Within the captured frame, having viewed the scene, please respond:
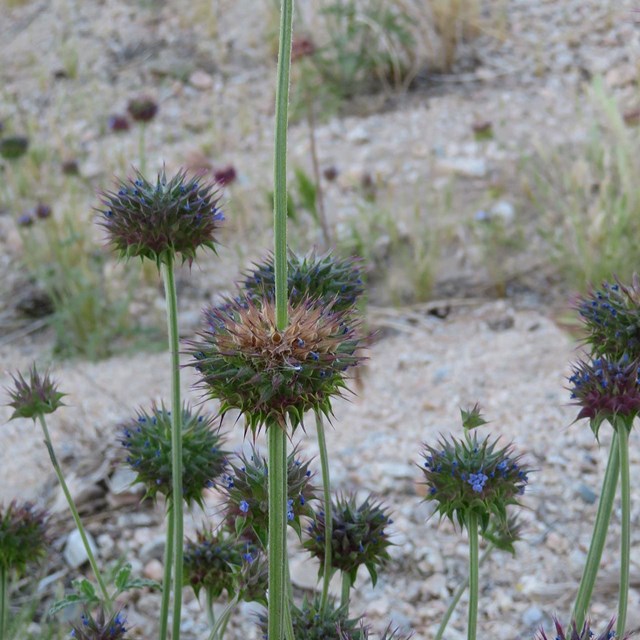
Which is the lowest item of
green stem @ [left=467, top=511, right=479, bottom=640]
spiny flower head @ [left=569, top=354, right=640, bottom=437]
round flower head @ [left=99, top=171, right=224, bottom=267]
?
green stem @ [left=467, top=511, right=479, bottom=640]

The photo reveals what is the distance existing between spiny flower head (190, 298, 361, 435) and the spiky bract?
424 mm

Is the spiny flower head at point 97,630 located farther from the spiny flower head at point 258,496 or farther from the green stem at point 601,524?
the green stem at point 601,524

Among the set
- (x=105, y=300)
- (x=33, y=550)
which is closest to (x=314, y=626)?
(x=33, y=550)

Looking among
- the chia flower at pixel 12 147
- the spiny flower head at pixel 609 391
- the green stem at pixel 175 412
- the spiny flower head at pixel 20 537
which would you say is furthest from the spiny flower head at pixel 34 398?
the chia flower at pixel 12 147

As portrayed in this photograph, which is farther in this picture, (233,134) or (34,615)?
(233,134)

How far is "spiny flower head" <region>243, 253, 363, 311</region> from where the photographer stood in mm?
1633

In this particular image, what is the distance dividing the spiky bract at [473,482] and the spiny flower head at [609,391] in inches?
6.4

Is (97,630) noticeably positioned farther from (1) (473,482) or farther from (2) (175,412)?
(1) (473,482)

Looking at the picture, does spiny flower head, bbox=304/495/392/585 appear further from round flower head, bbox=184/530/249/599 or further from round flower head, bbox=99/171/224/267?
round flower head, bbox=99/171/224/267

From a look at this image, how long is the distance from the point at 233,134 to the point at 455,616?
15.9 feet

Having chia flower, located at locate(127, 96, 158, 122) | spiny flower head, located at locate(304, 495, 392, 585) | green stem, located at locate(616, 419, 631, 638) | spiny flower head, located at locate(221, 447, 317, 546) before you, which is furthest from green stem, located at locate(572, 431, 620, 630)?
chia flower, located at locate(127, 96, 158, 122)

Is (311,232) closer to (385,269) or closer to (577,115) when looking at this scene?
(385,269)

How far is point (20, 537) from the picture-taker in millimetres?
1938

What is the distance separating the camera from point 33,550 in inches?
77.8
